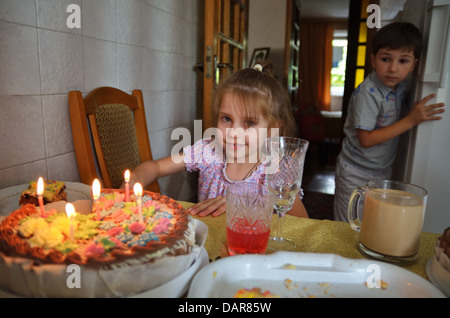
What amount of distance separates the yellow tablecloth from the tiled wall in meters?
0.72

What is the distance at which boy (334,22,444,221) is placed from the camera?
4.98 ft

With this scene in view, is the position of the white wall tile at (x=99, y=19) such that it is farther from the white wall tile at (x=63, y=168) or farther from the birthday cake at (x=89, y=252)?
the birthday cake at (x=89, y=252)

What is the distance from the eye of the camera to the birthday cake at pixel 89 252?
1.46ft

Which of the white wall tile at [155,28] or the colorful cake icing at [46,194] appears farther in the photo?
the white wall tile at [155,28]

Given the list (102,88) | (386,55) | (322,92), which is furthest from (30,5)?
(322,92)

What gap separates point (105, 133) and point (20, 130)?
343mm

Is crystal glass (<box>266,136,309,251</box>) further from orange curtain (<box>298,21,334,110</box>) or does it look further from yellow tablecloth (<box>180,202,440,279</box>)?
orange curtain (<box>298,21,334,110</box>)

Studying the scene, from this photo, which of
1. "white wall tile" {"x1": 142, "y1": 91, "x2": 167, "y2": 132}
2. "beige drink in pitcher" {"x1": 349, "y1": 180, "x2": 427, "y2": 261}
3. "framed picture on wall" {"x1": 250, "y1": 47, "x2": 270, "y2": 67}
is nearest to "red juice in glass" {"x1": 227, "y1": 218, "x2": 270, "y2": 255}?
"beige drink in pitcher" {"x1": 349, "y1": 180, "x2": 427, "y2": 261}

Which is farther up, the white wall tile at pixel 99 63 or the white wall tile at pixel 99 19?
the white wall tile at pixel 99 19

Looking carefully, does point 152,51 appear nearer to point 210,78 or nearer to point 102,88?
point 210,78

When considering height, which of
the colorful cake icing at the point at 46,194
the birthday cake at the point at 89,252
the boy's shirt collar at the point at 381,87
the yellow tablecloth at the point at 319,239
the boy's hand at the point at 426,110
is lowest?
the yellow tablecloth at the point at 319,239

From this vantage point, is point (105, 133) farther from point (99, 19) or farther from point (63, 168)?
point (99, 19)

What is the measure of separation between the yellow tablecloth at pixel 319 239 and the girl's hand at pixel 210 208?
0.01 meters

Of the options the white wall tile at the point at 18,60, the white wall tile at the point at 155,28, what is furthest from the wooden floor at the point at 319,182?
the white wall tile at the point at 18,60
